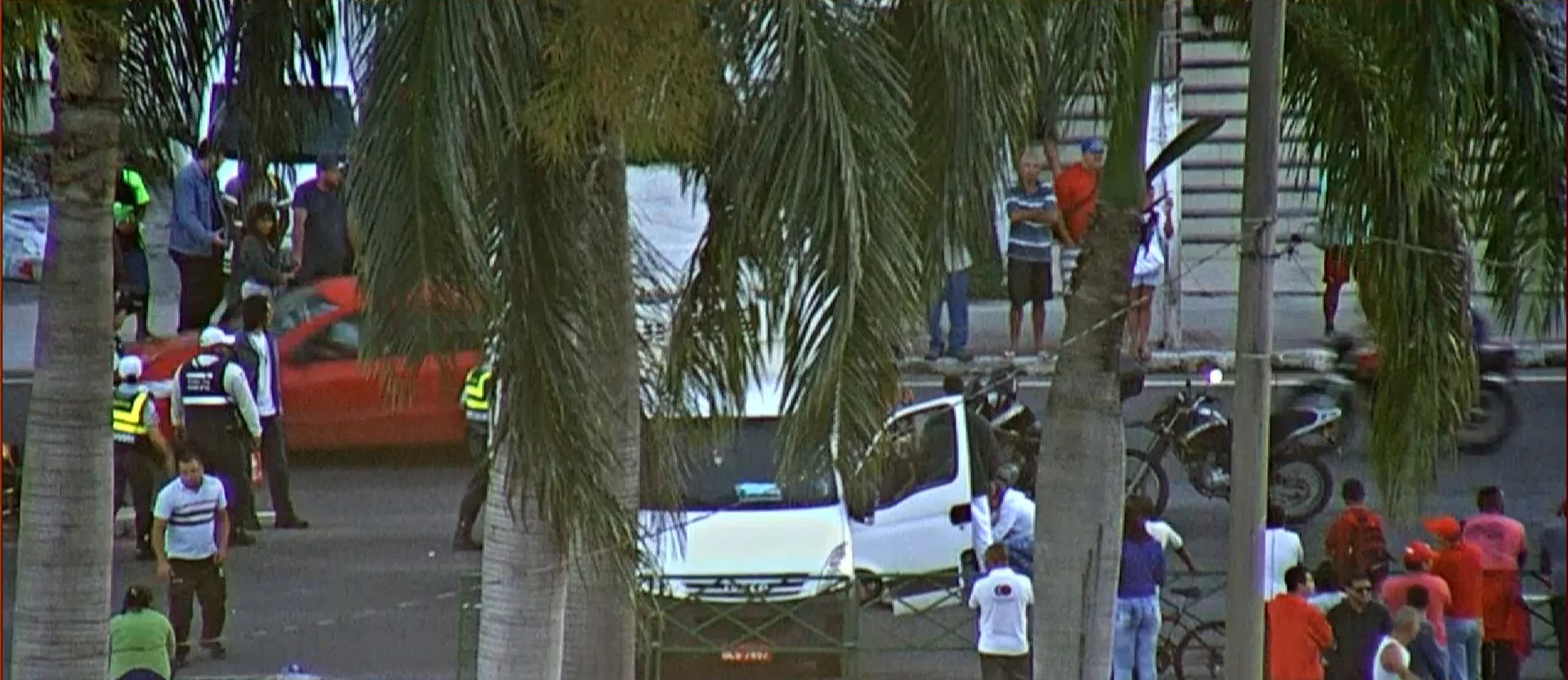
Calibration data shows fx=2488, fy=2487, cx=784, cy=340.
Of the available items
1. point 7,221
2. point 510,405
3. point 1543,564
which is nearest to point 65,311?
point 510,405

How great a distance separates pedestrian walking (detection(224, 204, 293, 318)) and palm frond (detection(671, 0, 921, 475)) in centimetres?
1047

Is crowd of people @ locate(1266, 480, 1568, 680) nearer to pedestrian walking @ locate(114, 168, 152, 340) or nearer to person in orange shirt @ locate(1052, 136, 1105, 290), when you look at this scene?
person in orange shirt @ locate(1052, 136, 1105, 290)

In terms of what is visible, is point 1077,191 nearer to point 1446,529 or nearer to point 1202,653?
point 1202,653

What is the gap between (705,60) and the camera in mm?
8391

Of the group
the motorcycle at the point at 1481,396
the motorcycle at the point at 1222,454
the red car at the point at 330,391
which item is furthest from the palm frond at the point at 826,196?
the red car at the point at 330,391

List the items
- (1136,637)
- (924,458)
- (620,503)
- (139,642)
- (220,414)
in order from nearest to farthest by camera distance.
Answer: (620,503)
(139,642)
(1136,637)
(924,458)
(220,414)

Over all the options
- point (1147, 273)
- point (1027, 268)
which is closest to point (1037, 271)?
point (1027, 268)

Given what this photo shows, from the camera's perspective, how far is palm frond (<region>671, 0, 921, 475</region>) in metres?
8.03

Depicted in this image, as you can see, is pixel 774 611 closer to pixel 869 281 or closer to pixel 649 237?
pixel 649 237

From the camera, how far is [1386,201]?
423 inches

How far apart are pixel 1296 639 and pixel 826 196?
21.6 feet

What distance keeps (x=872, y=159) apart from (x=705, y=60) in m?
0.68

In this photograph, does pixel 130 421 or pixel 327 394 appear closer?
pixel 130 421

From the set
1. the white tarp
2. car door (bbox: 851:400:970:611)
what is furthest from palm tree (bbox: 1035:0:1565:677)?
the white tarp
